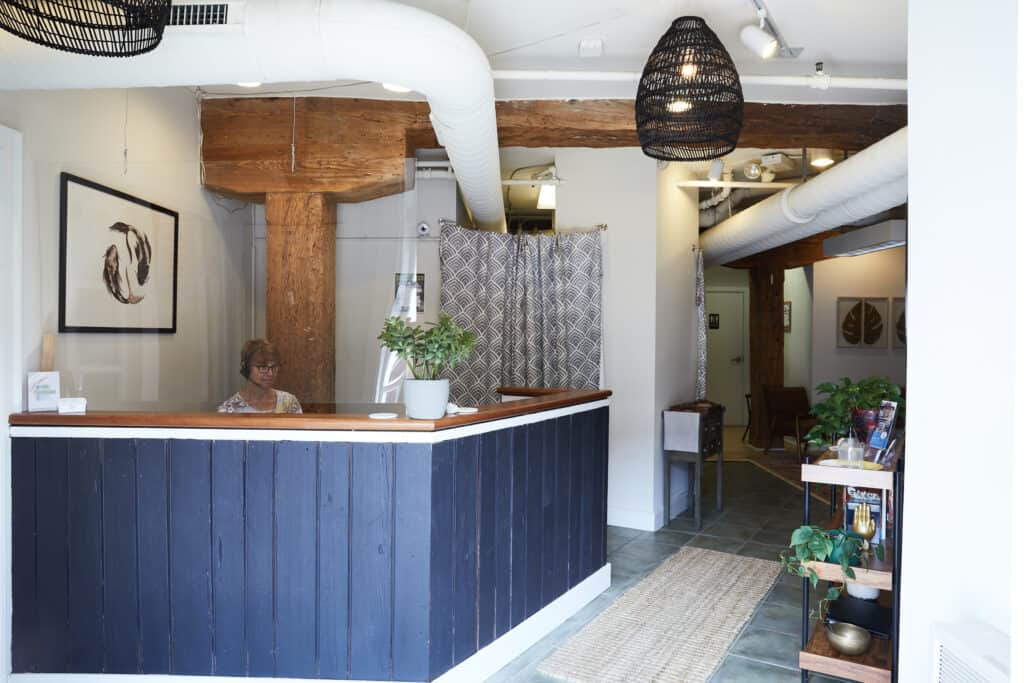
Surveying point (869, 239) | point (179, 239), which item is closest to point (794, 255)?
point (869, 239)

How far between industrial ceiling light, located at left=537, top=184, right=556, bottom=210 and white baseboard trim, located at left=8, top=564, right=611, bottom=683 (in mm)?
3732

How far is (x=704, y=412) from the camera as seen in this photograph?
5.22 metres

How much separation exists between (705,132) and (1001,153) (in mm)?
1160

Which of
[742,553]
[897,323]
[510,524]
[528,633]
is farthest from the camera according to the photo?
[897,323]

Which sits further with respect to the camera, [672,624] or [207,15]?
[672,624]

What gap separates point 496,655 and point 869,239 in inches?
224

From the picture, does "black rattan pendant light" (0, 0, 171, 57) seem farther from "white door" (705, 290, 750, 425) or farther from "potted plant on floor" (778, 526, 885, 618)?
"white door" (705, 290, 750, 425)

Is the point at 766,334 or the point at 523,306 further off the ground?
the point at 523,306

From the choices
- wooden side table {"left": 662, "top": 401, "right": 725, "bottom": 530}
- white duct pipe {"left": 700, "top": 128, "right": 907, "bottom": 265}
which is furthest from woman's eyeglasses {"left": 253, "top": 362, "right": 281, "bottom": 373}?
white duct pipe {"left": 700, "top": 128, "right": 907, "bottom": 265}

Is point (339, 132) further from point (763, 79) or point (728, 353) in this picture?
point (728, 353)

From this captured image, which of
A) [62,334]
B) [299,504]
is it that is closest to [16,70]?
[62,334]

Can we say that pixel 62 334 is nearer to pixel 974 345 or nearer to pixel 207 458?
pixel 207 458

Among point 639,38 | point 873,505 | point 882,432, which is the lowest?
point 873,505

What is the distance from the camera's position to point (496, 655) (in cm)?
289
